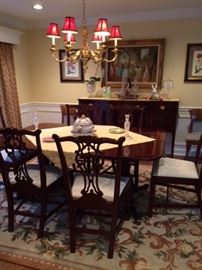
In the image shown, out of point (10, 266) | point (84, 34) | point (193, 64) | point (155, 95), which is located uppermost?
point (84, 34)

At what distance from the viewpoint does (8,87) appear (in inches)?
168

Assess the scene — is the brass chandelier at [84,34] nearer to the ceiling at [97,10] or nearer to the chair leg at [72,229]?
the ceiling at [97,10]

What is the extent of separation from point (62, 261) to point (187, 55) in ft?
11.8

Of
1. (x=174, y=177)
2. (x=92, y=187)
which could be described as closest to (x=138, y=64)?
(x=174, y=177)

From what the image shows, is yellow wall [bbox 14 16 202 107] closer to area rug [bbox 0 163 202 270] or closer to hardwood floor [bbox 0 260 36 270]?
area rug [bbox 0 163 202 270]

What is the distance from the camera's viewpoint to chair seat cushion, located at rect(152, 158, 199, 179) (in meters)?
2.31

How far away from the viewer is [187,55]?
13.1 ft

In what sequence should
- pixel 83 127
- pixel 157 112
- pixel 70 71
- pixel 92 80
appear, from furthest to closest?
pixel 70 71, pixel 92 80, pixel 157 112, pixel 83 127

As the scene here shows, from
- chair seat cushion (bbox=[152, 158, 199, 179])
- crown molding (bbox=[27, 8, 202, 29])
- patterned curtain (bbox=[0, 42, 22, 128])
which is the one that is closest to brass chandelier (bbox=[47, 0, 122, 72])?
chair seat cushion (bbox=[152, 158, 199, 179])

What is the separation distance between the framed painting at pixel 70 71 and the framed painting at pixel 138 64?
0.50 m

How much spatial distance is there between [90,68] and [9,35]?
4.94ft

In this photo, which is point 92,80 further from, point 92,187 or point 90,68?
point 92,187

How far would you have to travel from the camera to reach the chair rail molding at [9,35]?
154 inches

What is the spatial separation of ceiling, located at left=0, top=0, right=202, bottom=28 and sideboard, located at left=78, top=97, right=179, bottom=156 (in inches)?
55.4
